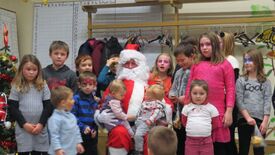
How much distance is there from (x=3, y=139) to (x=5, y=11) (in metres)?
2.82

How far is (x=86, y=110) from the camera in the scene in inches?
129

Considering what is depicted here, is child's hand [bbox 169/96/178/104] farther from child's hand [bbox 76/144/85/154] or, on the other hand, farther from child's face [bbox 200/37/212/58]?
child's hand [bbox 76/144/85/154]

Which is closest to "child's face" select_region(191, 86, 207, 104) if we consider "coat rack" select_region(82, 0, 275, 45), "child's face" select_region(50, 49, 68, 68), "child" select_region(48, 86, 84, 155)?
"child" select_region(48, 86, 84, 155)

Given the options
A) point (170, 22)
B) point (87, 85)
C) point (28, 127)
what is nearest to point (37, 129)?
point (28, 127)

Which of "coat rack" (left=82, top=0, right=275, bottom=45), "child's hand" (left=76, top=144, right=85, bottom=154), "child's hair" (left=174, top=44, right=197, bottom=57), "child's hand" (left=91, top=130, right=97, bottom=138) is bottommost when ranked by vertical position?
"child's hand" (left=76, top=144, right=85, bottom=154)

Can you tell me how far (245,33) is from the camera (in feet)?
16.3

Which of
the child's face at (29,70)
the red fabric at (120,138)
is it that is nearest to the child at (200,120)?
the red fabric at (120,138)

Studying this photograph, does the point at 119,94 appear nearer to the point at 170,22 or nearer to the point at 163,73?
the point at 163,73

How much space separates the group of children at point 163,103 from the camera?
300 centimetres

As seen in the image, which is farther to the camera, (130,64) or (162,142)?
(130,64)

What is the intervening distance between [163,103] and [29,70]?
3.73 ft

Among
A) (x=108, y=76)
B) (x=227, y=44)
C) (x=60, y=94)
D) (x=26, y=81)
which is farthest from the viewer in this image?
(x=108, y=76)

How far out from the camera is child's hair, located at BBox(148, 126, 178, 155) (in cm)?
187

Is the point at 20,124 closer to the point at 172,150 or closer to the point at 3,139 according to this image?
the point at 3,139
